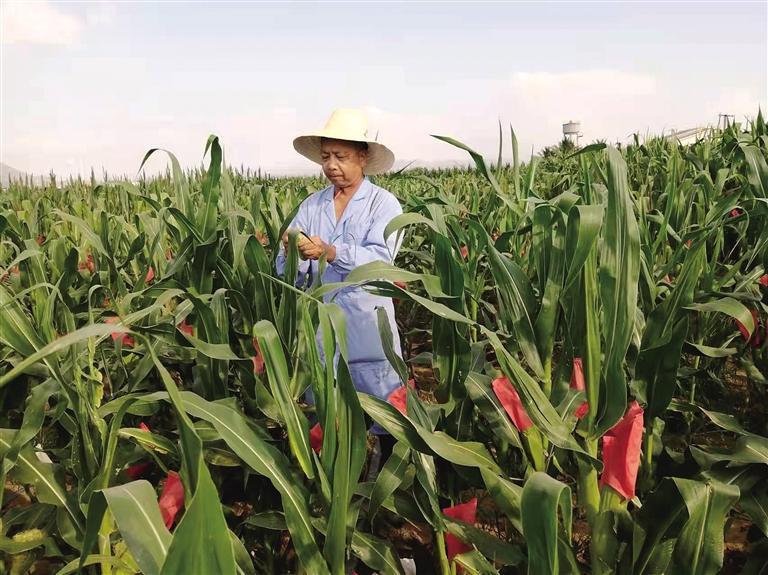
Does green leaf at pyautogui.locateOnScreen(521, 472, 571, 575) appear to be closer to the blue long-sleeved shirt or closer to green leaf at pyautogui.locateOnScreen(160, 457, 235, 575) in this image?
green leaf at pyautogui.locateOnScreen(160, 457, 235, 575)

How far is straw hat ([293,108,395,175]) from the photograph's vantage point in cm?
209

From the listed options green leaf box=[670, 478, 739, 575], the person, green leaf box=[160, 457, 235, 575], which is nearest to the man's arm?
the person

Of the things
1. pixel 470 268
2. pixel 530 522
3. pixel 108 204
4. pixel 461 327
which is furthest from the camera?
pixel 108 204

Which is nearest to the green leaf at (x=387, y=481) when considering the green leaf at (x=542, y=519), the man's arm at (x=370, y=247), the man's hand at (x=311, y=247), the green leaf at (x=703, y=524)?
the green leaf at (x=542, y=519)

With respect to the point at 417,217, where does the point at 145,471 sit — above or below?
below

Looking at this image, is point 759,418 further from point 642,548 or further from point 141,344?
point 141,344

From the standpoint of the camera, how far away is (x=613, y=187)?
866 millimetres

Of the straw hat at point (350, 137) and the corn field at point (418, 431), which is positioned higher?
the straw hat at point (350, 137)

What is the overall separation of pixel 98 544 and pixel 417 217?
82 cm

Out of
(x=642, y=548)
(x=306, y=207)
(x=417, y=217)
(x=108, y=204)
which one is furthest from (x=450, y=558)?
(x=108, y=204)

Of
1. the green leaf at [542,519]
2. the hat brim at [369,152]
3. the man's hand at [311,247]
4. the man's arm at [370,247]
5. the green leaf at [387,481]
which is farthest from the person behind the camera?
the hat brim at [369,152]

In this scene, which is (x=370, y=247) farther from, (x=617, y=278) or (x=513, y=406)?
(x=617, y=278)

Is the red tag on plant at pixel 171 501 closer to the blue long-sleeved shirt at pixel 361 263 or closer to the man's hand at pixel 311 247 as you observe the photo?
the man's hand at pixel 311 247

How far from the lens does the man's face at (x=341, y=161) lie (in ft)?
7.09
